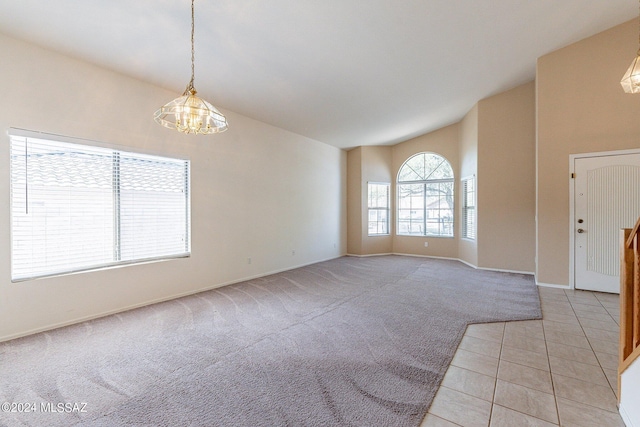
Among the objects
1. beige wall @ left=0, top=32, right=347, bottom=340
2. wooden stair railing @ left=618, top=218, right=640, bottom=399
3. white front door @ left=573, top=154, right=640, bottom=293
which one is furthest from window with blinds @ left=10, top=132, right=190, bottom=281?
white front door @ left=573, top=154, right=640, bottom=293

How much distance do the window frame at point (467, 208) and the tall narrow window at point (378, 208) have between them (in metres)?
2.09

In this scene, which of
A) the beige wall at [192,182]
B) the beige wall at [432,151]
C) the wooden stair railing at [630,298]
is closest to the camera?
the wooden stair railing at [630,298]

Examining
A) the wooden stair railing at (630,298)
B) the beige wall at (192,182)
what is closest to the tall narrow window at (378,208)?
the beige wall at (192,182)

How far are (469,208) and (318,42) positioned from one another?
5.33 meters

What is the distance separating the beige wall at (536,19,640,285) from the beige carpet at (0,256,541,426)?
3.58ft

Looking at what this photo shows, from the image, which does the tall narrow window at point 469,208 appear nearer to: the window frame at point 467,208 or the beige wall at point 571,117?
the window frame at point 467,208

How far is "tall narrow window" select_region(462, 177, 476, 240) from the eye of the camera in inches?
251

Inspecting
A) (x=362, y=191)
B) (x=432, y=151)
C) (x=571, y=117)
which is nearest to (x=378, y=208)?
(x=362, y=191)

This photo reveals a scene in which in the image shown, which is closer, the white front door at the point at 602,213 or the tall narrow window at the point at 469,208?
the white front door at the point at 602,213

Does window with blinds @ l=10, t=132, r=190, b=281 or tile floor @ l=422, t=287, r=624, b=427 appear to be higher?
window with blinds @ l=10, t=132, r=190, b=281

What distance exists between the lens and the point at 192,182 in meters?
4.32

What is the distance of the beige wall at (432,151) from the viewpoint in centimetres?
728

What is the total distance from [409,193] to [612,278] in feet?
15.1

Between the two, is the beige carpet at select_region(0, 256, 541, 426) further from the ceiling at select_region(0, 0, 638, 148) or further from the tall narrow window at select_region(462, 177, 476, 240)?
the ceiling at select_region(0, 0, 638, 148)
